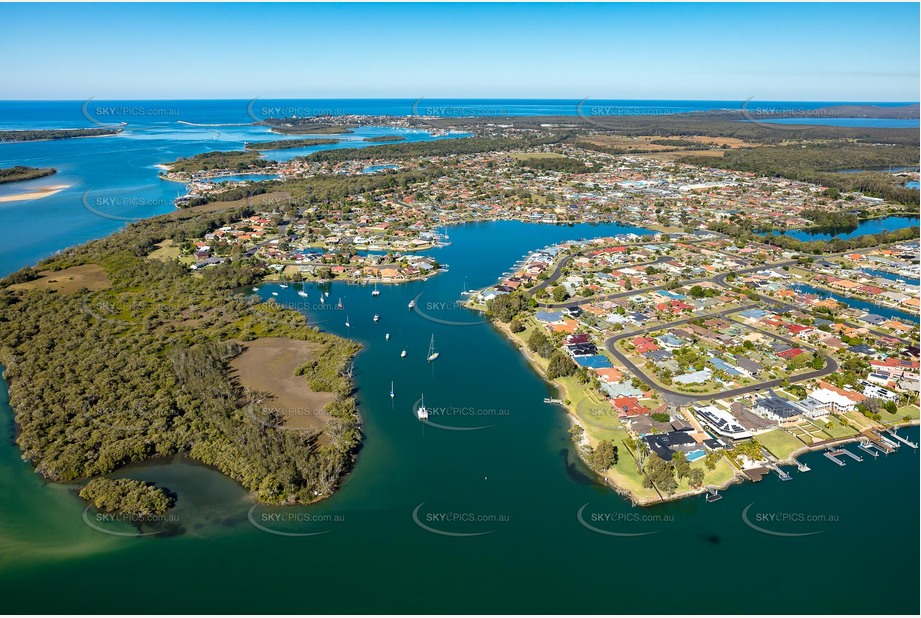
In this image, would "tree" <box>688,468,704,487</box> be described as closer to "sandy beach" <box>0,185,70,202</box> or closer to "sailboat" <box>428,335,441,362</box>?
"sailboat" <box>428,335,441,362</box>

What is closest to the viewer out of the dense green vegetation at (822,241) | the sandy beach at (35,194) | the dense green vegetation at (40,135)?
the dense green vegetation at (822,241)

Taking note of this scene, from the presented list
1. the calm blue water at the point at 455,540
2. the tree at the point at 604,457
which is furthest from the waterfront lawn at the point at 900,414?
the tree at the point at 604,457

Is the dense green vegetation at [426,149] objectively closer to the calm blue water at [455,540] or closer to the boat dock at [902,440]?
the calm blue water at [455,540]

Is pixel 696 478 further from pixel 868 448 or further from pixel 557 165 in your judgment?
pixel 557 165

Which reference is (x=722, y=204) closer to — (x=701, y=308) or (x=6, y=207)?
(x=701, y=308)

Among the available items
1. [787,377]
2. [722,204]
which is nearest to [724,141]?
[722,204]

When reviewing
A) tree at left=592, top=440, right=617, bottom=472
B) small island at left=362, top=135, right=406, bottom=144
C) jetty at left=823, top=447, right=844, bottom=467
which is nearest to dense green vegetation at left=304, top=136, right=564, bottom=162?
small island at left=362, top=135, right=406, bottom=144

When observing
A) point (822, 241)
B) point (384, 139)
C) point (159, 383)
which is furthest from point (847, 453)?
point (384, 139)
